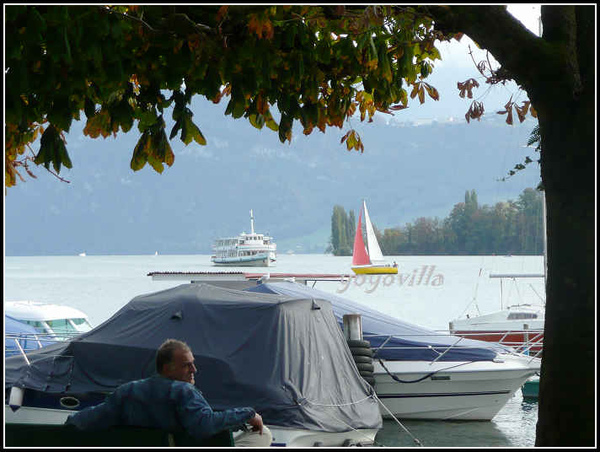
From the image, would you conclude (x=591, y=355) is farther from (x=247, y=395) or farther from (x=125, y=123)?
(x=247, y=395)

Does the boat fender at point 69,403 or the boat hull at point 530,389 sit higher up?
the boat fender at point 69,403

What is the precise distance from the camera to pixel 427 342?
16641mm

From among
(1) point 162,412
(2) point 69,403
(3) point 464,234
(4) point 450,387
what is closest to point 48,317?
(4) point 450,387

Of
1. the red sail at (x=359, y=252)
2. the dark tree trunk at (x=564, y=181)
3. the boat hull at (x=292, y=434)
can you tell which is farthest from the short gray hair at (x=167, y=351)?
the red sail at (x=359, y=252)

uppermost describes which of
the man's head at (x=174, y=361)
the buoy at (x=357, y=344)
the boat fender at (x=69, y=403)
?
the man's head at (x=174, y=361)

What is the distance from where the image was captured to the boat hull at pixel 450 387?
53.9 ft

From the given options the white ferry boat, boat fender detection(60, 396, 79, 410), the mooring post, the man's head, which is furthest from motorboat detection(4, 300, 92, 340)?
the white ferry boat

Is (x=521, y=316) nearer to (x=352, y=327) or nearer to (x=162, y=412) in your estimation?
(x=352, y=327)

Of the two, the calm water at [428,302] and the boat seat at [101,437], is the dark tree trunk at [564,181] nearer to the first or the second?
Answer: the boat seat at [101,437]

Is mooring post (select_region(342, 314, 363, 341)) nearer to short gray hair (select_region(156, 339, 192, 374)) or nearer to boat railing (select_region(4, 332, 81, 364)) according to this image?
boat railing (select_region(4, 332, 81, 364))

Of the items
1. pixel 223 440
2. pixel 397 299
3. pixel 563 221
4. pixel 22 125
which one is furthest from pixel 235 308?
pixel 397 299

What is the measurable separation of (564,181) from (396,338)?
1095 cm

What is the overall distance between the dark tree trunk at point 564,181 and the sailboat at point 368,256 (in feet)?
310

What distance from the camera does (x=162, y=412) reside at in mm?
6168
